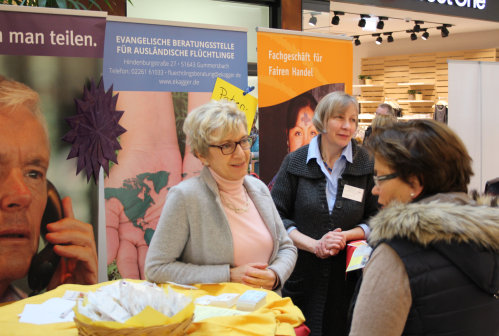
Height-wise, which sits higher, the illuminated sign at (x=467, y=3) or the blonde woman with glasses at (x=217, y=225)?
the illuminated sign at (x=467, y=3)

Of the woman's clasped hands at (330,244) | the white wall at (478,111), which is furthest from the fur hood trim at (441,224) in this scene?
the white wall at (478,111)

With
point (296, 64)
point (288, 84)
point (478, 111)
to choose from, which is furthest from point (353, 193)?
point (478, 111)

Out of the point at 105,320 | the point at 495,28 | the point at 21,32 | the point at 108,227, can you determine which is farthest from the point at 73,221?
the point at 495,28

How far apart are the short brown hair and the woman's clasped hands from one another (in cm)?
126

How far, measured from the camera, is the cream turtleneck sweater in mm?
2230

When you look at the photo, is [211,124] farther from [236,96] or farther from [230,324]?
[236,96]

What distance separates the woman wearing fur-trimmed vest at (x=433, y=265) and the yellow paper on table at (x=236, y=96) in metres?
2.52

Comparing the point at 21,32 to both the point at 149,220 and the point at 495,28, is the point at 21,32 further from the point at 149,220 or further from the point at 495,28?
the point at 495,28

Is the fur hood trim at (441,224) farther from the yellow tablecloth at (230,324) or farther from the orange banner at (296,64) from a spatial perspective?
the orange banner at (296,64)

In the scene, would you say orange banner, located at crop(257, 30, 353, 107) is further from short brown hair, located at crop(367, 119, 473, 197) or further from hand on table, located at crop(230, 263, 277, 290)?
short brown hair, located at crop(367, 119, 473, 197)

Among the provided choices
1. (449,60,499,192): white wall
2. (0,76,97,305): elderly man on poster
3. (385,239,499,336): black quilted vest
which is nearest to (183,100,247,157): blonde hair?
(385,239,499,336): black quilted vest

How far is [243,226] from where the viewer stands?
2.28 meters

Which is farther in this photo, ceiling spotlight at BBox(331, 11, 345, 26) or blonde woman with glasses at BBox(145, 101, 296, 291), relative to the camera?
ceiling spotlight at BBox(331, 11, 345, 26)

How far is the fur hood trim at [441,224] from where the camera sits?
1.34 metres
